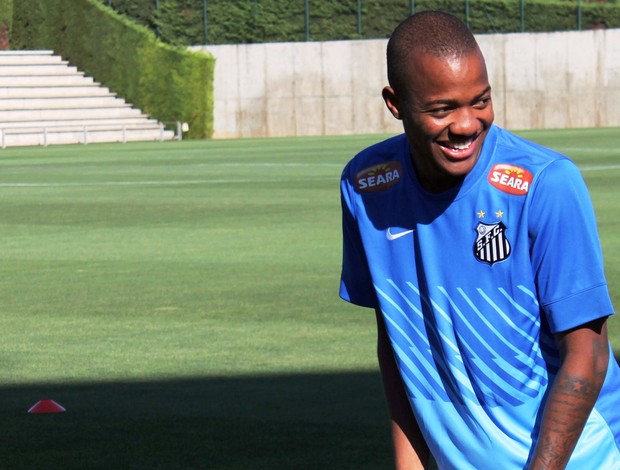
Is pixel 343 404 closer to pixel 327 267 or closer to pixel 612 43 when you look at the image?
pixel 327 267

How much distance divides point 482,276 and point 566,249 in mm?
190

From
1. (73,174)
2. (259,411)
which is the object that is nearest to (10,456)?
(259,411)

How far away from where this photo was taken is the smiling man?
305cm

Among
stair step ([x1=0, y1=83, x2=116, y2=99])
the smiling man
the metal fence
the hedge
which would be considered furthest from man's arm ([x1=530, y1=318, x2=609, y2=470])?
the metal fence

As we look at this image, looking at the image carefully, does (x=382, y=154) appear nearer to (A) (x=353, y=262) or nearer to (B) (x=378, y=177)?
(B) (x=378, y=177)

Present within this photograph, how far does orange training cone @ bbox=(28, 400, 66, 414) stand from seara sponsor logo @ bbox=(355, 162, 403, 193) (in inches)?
163

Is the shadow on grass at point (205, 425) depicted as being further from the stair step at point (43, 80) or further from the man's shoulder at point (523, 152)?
the stair step at point (43, 80)

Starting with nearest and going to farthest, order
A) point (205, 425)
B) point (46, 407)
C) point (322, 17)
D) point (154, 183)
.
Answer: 1. point (205, 425)
2. point (46, 407)
3. point (154, 183)
4. point (322, 17)

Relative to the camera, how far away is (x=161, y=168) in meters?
31.0

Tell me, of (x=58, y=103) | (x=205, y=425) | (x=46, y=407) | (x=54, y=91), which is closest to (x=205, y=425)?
(x=205, y=425)

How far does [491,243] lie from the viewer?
3.09 m

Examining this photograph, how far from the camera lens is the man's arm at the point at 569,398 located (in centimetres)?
304

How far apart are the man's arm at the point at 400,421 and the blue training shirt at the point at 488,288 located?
0.18m

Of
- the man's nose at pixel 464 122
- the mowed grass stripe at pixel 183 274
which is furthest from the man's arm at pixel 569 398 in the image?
the mowed grass stripe at pixel 183 274
